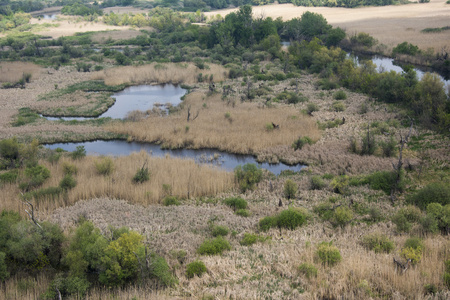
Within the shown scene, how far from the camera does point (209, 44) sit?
83.9 m

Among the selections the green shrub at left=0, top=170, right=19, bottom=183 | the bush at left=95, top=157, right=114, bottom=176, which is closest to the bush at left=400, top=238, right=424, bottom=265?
the bush at left=95, top=157, right=114, bottom=176

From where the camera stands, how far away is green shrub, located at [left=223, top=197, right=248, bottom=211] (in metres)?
20.4

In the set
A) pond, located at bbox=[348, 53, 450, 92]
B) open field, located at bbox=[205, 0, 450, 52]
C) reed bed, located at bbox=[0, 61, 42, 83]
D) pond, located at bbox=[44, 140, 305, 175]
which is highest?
open field, located at bbox=[205, 0, 450, 52]

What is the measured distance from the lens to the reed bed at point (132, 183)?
69.2ft

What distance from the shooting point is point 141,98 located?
49156mm

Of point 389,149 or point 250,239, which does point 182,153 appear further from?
point 250,239

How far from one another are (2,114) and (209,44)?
5228cm

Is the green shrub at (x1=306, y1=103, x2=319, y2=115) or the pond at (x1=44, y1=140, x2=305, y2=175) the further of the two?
the green shrub at (x1=306, y1=103, x2=319, y2=115)

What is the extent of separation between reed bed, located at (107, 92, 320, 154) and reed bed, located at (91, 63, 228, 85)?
56.4 ft

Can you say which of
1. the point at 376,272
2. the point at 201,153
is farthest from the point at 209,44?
the point at 376,272

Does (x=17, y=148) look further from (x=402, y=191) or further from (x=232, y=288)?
(x=402, y=191)

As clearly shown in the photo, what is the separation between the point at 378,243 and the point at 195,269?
7.49 metres

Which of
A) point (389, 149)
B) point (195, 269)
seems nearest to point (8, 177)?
point (195, 269)

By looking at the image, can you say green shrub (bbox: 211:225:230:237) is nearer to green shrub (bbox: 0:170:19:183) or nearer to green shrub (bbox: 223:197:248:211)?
green shrub (bbox: 223:197:248:211)
